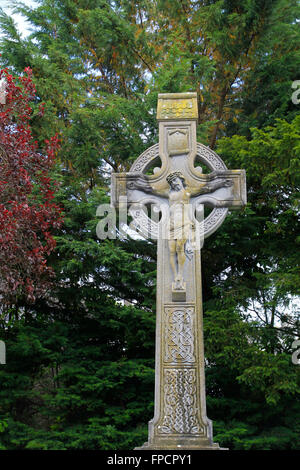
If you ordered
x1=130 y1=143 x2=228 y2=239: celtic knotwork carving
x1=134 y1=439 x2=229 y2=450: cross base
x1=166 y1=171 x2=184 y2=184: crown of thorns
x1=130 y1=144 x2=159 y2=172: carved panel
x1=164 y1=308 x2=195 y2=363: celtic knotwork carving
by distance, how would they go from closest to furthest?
x1=134 y1=439 x2=229 y2=450: cross base
x1=164 y1=308 x2=195 y2=363: celtic knotwork carving
x1=130 y1=143 x2=228 y2=239: celtic knotwork carving
x1=166 y1=171 x2=184 y2=184: crown of thorns
x1=130 y1=144 x2=159 y2=172: carved panel

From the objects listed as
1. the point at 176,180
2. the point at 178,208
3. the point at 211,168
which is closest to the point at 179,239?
the point at 178,208

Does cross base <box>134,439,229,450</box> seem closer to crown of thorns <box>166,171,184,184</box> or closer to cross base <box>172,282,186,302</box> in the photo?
cross base <box>172,282,186,302</box>

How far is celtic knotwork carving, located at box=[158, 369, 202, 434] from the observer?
462cm

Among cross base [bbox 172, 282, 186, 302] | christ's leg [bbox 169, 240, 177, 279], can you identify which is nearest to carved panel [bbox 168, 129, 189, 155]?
christ's leg [bbox 169, 240, 177, 279]

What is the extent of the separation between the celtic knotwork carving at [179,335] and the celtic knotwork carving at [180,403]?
135mm

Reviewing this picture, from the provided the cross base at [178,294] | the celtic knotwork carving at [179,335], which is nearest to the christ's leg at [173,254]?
the cross base at [178,294]

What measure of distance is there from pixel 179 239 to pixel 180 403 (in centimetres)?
169

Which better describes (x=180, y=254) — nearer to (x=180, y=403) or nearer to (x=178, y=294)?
(x=178, y=294)

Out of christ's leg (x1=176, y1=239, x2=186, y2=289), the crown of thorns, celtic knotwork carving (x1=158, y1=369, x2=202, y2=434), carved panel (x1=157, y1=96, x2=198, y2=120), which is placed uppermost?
carved panel (x1=157, y1=96, x2=198, y2=120)

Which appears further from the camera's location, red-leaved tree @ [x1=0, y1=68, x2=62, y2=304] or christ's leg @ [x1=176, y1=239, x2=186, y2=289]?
red-leaved tree @ [x1=0, y1=68, x2=62, y2=304]

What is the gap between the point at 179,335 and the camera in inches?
195

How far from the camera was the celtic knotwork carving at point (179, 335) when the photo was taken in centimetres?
488

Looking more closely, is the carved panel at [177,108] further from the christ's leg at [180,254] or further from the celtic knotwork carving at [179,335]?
the celtic knotwork carving at [179,335]

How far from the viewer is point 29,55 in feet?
34.5
